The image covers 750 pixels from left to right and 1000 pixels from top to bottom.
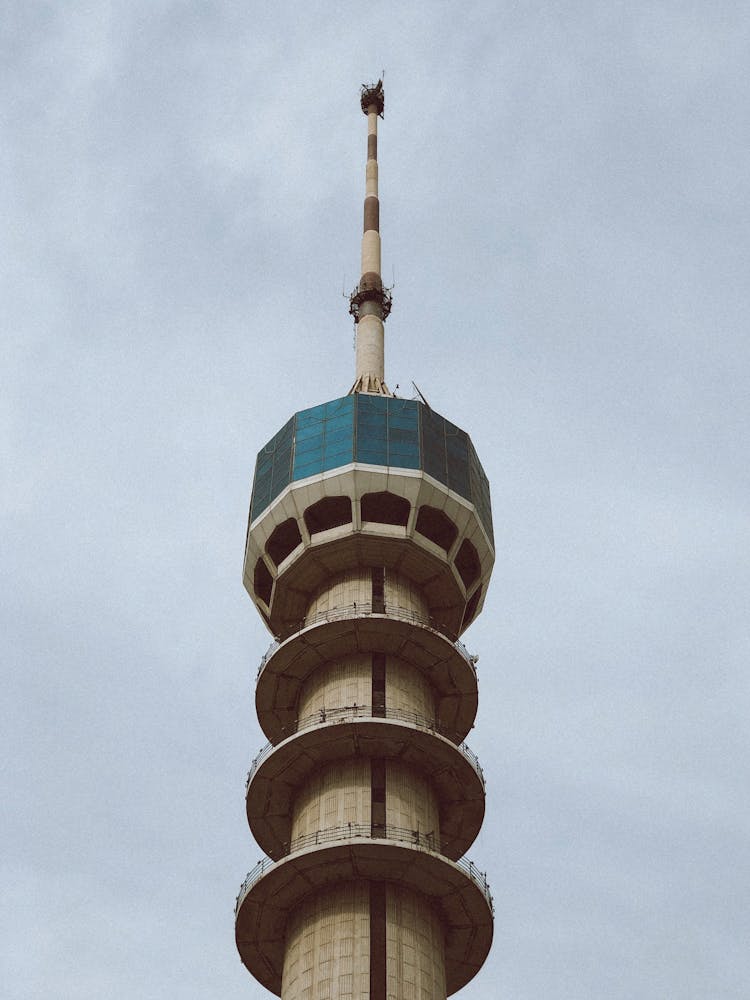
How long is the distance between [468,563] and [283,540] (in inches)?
397

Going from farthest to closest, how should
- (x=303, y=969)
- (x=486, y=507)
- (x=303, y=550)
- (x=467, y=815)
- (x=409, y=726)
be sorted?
(x=486, y=507) → (x=303, y=550) → (x=467, y=815) → (x=409, y=726) → (x=303, y=969)

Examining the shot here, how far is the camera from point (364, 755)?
59188 millimetres

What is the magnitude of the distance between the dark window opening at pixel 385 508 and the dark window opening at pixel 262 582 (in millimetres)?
7023

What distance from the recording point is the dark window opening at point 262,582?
7112 cm

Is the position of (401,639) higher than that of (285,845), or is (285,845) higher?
(401,639)

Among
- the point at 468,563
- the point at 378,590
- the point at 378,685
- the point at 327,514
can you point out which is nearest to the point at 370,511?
the point at 327,514

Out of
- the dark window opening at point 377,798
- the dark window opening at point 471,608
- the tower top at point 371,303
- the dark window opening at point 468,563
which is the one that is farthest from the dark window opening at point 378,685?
the tower top at point 371,303

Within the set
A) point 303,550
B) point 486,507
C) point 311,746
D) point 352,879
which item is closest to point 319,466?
point 303,550

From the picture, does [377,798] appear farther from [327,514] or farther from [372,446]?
[372,446]

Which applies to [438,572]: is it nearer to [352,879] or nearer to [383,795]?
[383,795]

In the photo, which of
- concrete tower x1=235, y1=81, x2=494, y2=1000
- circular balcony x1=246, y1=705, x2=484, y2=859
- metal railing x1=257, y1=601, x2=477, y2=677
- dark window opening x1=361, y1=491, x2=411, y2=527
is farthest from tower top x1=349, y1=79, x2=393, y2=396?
circular balcony x1=246, y1=705, x2=484, y2=859

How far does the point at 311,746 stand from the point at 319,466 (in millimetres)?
16802

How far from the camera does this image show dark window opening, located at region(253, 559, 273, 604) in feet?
233

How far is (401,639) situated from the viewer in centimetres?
6250
